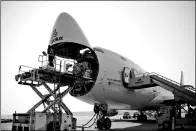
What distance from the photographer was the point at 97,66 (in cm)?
1269

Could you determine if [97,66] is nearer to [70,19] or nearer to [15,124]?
[70,19]

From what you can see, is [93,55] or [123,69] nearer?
[93,55]

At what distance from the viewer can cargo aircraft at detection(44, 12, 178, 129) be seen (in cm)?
1169

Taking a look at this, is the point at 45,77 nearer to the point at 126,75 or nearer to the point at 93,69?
the point at 93,69

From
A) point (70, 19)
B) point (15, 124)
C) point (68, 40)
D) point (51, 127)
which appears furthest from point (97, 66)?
point (15, 124)

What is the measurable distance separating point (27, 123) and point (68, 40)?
204 inches

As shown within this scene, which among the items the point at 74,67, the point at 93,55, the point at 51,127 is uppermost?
the point at 93,55

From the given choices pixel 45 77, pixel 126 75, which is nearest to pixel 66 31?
pixel 45 77

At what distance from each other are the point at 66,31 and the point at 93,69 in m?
3.32

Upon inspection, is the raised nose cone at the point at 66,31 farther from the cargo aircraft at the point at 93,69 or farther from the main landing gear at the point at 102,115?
the main landing gear at the point at 102,115

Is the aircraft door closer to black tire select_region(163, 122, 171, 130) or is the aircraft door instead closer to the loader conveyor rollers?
the loader conveyor rollers

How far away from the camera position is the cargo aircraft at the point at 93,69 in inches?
460

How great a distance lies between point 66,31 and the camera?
11.3 meters

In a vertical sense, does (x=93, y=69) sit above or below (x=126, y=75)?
above
